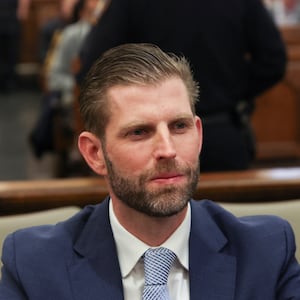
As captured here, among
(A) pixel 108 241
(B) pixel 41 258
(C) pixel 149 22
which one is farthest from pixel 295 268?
(C) pixel 149 22

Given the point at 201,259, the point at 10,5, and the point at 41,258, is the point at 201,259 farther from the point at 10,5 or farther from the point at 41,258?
the point at 10,5

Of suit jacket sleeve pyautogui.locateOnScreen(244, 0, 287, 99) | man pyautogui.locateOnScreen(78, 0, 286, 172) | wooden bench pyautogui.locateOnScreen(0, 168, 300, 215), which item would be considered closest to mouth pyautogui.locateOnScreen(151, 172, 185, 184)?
wooden bench pyautogui.locateOnScreen(0, 168, 300, 215)

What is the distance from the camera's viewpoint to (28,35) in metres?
12.0

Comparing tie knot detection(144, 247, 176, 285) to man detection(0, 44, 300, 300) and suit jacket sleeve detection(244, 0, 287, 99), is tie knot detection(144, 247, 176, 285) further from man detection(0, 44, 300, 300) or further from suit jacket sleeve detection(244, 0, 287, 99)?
suit jacket sleeve detection(244, 0, 287, 99)

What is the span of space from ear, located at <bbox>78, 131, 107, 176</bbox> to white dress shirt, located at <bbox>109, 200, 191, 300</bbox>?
14cm

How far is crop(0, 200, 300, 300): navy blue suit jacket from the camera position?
1.80 metres

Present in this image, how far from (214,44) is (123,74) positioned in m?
1.85

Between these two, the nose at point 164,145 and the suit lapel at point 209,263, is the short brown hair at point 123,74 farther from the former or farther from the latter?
the suit lapel at point 209,263

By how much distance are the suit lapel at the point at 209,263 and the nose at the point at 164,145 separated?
299 millimetres

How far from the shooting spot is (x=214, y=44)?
3.53 meters

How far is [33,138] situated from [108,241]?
4.38 metres

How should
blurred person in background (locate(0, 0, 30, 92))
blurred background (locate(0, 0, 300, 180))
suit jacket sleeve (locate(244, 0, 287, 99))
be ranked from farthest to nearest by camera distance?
1. blurred person in background (locate(0, 0, 30, 92))
2. blurred background (locate(0, 0, 300, 180))
3. suit jacket sleeve (locate(244, 0, 287, 99))

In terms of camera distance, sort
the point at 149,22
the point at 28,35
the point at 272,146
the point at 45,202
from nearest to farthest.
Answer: the point at 45,202 < the point at 149,22 < the point at 272,146 < the point at 28,35

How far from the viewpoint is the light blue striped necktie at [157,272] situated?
1.73 metres
